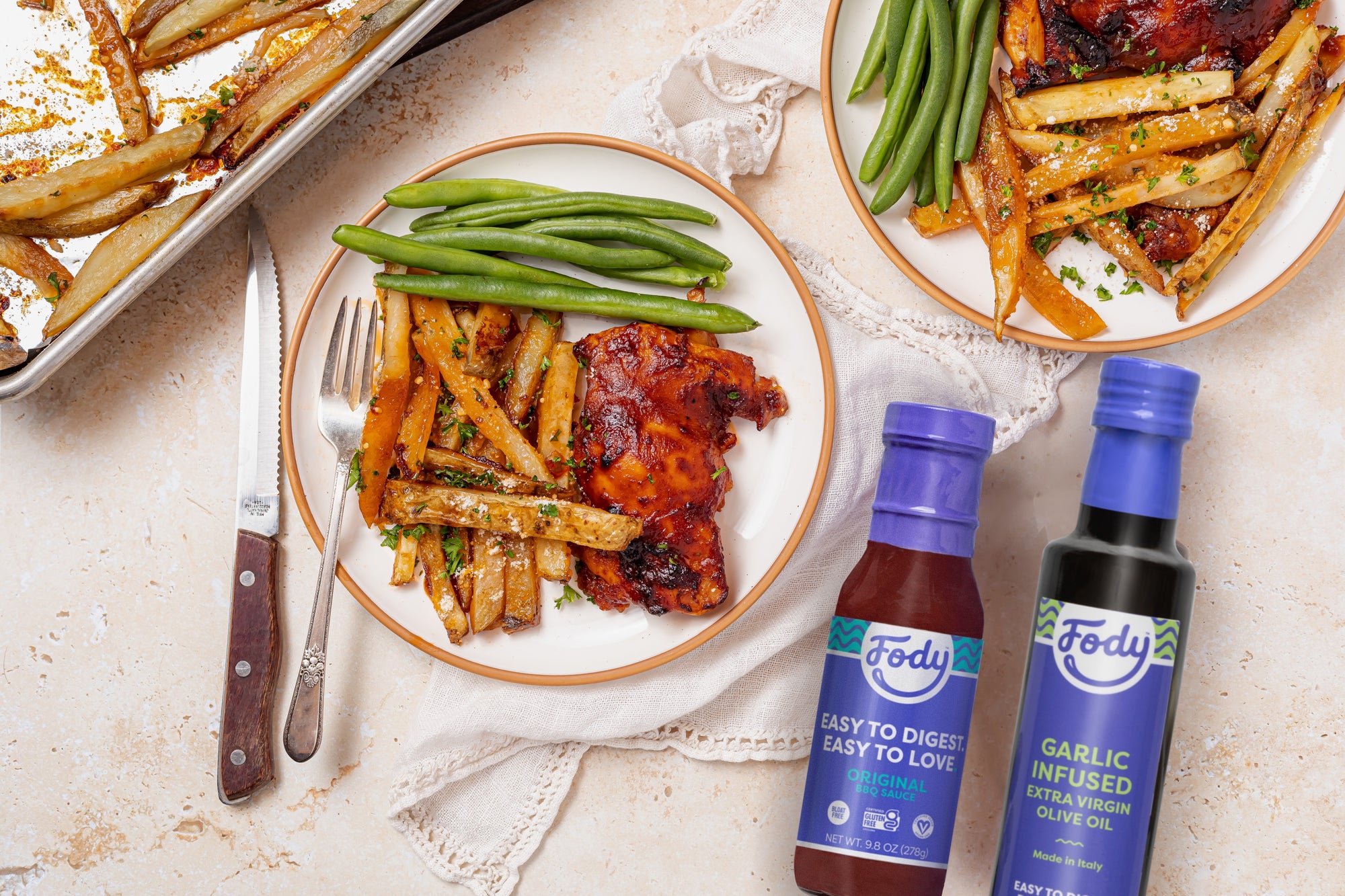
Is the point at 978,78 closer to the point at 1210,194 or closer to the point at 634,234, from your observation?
the point at 1210,194

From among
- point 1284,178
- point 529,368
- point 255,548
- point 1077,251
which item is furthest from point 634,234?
point 1284,178

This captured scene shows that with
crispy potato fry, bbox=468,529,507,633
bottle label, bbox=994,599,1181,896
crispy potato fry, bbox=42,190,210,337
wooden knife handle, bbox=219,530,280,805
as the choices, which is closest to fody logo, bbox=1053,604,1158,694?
bottle label, bbox=994,599,1181,896

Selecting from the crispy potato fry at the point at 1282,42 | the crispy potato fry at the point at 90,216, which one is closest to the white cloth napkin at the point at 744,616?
the crispy potato fry at the point at 1282,42

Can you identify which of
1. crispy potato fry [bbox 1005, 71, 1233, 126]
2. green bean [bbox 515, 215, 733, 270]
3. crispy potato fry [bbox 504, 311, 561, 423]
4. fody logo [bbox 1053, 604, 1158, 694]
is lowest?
fody logo [bbox 1053, 604, 1158, 694]

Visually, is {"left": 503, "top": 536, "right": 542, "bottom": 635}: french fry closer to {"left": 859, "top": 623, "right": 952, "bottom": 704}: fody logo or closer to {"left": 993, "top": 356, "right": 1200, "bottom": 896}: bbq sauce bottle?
{"left": 859, "top": 623, "right": 952, "bottom": 704}: fody logo

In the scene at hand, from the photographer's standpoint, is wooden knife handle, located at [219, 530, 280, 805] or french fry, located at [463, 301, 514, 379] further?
wooden knife handle, located at [219, 530, 280, 805]

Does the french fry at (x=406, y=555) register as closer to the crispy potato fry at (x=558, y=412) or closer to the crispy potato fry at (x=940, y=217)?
the crispy potato fry at (x=558, y=412)

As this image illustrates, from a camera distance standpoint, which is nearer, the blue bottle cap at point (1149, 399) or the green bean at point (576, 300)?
→ the blue bottle cap at point (1149, 399)
